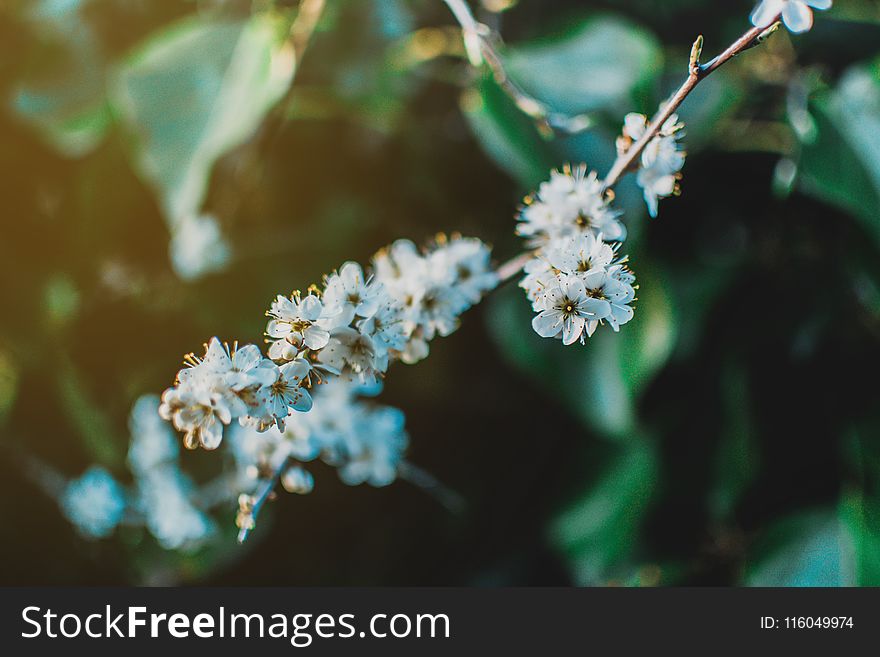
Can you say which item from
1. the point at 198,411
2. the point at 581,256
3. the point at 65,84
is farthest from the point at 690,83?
the point at 65,84

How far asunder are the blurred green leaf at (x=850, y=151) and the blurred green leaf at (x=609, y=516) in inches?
13.7

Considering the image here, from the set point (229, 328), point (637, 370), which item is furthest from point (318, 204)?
point (637, 370)

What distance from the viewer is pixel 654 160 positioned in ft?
1.49

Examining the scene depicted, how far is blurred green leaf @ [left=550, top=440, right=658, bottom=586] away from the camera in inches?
33.7

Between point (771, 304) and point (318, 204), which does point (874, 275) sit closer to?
point (771, 304)

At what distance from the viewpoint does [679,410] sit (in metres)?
0.91

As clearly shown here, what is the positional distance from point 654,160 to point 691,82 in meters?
0.08

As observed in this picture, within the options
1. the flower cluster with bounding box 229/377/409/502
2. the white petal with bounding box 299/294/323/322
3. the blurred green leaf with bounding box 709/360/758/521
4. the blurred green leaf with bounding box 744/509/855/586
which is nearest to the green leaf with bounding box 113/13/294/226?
the flower cluster with bounding box 229/377/409/502

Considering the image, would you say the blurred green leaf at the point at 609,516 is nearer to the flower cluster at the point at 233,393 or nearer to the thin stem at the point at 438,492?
the thin stem at the point at 438,492

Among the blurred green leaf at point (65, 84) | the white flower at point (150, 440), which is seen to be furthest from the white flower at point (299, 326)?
the blurred green leaf at point (65, 84)

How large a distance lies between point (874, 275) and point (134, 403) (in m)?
0.84

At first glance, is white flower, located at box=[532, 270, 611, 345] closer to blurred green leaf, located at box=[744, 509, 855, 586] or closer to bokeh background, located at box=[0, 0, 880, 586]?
bokeh background, located at box=[0, 0, 880, 586]

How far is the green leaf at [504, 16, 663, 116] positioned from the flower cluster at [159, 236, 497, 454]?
397 millimetres

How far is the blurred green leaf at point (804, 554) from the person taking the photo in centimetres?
79
